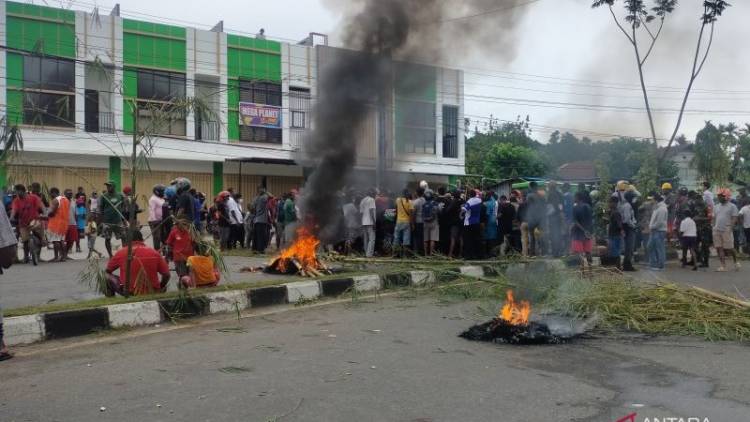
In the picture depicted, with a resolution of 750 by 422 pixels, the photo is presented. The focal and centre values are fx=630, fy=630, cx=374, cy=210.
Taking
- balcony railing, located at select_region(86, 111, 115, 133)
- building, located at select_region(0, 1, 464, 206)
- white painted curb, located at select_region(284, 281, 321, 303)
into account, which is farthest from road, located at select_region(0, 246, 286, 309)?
balcony railing, located at select_region(86, 111, 115, 133)

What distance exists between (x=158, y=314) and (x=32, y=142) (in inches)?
707

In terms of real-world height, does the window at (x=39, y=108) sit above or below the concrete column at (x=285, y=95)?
below

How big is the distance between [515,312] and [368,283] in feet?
10.6

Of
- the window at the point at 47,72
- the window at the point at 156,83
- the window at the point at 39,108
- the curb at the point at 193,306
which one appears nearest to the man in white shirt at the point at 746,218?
the curb at the point at 193,306

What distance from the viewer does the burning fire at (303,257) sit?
955cm

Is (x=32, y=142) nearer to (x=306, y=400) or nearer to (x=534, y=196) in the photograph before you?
(x=534, y=196)

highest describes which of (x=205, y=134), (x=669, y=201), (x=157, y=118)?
(x=205, y=134)

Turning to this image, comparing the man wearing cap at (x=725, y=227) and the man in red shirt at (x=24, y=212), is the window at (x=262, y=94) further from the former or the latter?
the man wearing cap at (x=725, y=227)

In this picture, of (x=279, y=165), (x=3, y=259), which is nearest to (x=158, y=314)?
(x=3, y=259)

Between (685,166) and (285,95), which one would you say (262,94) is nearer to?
(285,95)

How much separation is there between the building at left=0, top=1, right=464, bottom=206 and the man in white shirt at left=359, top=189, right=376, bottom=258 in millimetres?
4047

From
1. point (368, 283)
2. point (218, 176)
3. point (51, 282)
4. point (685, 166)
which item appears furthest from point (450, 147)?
point (51, 282)

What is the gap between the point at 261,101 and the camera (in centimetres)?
2595

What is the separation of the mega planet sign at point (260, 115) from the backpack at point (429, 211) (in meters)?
14.8
